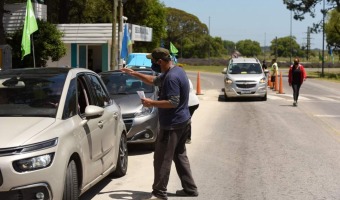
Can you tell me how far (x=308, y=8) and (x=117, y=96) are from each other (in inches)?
1833

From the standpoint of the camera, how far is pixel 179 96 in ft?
19.9

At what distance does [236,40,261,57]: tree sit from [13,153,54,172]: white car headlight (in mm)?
147743

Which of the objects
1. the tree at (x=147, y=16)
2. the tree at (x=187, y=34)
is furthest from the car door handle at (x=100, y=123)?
the tree at (x=187, y=34)

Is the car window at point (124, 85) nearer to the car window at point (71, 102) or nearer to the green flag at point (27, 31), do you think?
the green flag at point (27, 31)

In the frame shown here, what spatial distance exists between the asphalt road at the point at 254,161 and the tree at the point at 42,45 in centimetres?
1110

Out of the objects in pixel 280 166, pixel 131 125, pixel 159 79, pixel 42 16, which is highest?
pixel 42 16

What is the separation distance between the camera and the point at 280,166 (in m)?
8.55

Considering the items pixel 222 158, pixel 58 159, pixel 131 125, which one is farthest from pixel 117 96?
pixel 58 159

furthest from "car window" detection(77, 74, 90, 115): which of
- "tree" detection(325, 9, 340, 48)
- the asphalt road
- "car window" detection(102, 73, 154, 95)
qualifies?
"tree" detection(325, 9, 340, 48)

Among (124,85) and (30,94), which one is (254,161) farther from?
(30,94)

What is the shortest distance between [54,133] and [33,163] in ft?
1.34

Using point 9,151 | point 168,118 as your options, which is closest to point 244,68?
point 168,118

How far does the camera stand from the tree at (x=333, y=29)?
205ft

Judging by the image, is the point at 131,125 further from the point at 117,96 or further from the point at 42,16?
the point at 42,16
